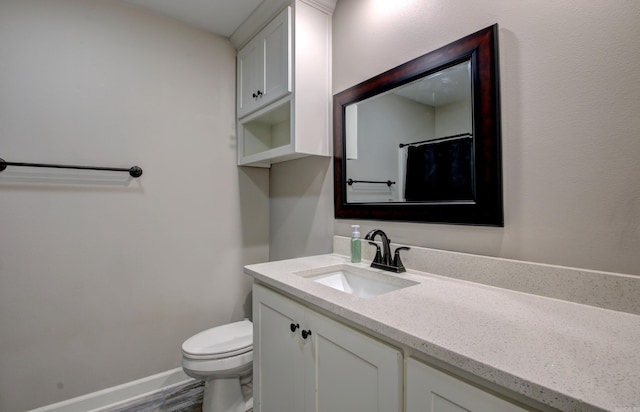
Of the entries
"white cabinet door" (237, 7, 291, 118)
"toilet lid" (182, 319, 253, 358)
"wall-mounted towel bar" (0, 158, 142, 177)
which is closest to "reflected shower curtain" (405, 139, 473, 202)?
"white cabinet door" (237, 7, 291, 118)

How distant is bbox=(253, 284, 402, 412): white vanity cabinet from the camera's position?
0.75 metres

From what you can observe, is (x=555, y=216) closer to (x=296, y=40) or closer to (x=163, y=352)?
(x=296, y=40)

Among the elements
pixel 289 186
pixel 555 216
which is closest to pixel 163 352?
pixel 289 186

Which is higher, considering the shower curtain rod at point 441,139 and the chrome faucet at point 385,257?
the shower curtain rod at point 441,139

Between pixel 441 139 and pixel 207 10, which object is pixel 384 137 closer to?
pixel 441 139

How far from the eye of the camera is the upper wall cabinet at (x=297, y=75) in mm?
1568

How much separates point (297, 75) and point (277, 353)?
136 cm

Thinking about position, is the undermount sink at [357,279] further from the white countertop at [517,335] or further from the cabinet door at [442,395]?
the cabinet door at [442,395]

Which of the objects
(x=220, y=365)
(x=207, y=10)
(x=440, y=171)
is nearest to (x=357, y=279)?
(x=440, y=171)

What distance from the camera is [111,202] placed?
1.71 m

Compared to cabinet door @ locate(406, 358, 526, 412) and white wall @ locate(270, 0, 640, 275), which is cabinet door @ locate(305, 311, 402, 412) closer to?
cabinet door @ locate(406, 358, 526, 412)

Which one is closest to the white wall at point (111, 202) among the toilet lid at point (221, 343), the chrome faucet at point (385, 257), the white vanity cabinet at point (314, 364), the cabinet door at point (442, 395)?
the toilet lid at point (221, 343)

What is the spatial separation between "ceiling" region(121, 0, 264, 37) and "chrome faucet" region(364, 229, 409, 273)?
4.86 feet

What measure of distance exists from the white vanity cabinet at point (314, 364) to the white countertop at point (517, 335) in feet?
0.19
